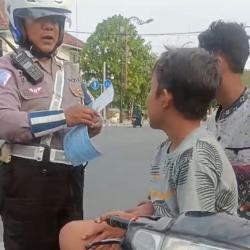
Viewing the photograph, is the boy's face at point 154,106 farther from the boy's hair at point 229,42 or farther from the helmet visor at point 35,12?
the helmet visor at point 35,12

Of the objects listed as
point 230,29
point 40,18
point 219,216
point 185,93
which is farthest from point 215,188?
point 40,18

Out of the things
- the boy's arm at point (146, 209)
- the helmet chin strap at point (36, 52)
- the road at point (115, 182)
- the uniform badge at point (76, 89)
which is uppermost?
the helmet chin strap at point (36, 52)

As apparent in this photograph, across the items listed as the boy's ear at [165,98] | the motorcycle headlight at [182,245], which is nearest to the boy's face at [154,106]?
the boy's ear at [165,98]

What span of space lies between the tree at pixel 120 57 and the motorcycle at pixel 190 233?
5058 centimetres

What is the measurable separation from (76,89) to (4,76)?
404mm

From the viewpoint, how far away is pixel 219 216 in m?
1.54

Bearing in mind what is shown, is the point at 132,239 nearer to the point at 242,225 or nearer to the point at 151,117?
the point at 242,225

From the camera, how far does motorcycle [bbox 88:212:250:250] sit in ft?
4.55

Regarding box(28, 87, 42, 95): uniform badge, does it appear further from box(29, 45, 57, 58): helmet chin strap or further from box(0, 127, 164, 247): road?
box(0, 127, 164, 247): road

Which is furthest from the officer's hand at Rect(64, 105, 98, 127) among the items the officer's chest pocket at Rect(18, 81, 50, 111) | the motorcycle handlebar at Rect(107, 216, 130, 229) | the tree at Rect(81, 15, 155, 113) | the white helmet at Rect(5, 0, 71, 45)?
the tree at Rect(81, 15, 155, 113)

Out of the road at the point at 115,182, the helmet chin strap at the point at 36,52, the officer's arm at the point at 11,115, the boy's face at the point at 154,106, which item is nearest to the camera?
the boy's face at the point at 154,106

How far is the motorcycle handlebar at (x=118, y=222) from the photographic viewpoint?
170 centimetres

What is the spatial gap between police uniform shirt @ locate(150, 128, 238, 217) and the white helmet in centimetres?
105

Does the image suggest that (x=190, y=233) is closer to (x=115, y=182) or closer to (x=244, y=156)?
(x=244, y=156)
